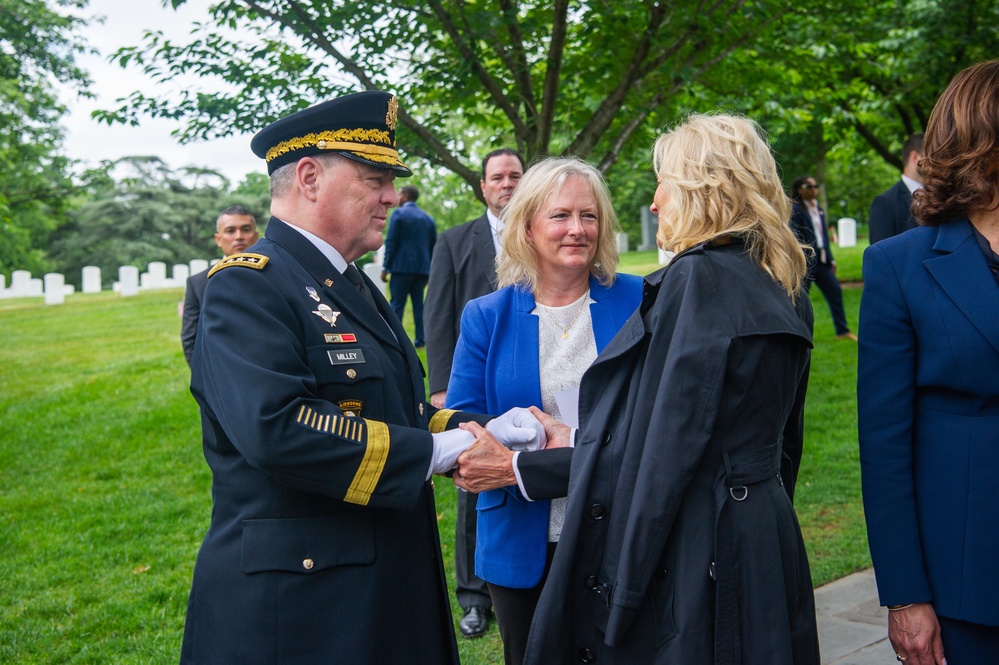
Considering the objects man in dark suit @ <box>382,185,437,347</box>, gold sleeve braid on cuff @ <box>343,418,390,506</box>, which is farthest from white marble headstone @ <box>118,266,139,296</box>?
gold sleeve braid on cuff @ <box>343,418,390,506</box>

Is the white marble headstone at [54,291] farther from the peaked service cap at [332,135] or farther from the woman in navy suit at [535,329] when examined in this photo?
the peaked service cap at [332,135]

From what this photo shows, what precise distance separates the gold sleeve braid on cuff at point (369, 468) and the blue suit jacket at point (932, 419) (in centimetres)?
120

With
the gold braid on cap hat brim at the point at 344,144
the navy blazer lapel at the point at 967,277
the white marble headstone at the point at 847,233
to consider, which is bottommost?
the navy blazer lapel at the point at 967,277

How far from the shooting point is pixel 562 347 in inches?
124

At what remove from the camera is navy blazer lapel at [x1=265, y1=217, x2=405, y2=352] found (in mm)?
2416

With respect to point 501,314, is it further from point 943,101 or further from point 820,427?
point 820,427

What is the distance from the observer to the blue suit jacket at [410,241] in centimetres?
1166

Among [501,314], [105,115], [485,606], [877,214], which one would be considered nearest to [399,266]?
[105,115]

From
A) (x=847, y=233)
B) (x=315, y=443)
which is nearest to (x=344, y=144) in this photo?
(x=315, y=443)

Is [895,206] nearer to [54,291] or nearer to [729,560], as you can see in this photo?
[729,560]

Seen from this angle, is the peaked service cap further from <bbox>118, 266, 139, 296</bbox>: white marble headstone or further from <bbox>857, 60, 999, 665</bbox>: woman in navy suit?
<bbox>118, 266, 139, 296</bbox>: white marble headstone

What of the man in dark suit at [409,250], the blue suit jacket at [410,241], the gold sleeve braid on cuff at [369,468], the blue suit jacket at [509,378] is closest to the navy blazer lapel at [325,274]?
the gold sleeve braid on cuff at [369,468]

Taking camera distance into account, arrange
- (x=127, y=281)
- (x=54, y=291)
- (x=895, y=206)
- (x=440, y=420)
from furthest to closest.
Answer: (x=127, y=281) → (x=54, y=291) → (x=895, y=206) → (x=440, y=420)

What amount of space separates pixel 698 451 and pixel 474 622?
2.72m
